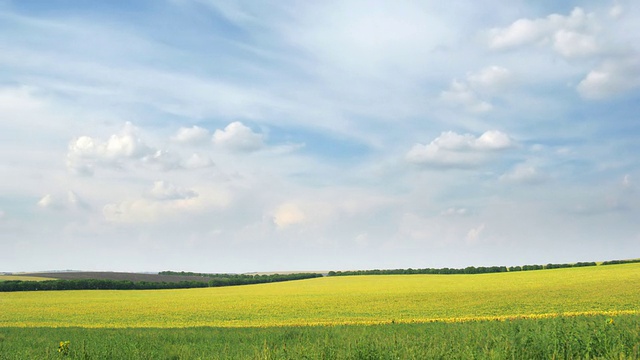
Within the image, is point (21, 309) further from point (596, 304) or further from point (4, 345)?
point (596, 304)

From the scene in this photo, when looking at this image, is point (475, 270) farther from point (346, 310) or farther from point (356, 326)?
point (356, 326)

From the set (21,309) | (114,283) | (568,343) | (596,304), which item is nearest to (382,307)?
(596,304)

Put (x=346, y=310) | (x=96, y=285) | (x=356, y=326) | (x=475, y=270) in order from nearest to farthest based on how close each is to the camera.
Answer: (x=356, y=326) → (x=346, y=310) → (x=96, y=285) → (x=475, y=270)

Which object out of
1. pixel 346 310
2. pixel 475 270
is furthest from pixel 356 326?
pixel 475 270

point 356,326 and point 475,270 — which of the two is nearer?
point 356,326

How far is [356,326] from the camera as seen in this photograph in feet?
73.2

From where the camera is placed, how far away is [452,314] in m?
33.7

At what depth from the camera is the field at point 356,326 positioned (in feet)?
35.7

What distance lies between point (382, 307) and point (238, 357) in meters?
29.5

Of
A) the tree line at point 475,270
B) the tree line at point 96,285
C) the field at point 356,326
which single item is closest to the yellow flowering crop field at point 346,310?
the field at point 356,326

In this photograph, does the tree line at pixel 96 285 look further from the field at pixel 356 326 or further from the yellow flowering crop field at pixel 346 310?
the yellow flowering crop field at pixel 346 310

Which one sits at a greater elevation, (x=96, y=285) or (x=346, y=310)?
(x=96, y=285)

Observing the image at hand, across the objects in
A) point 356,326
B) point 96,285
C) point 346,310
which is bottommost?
point 346,310

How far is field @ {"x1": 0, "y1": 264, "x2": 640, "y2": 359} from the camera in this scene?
10.9m
